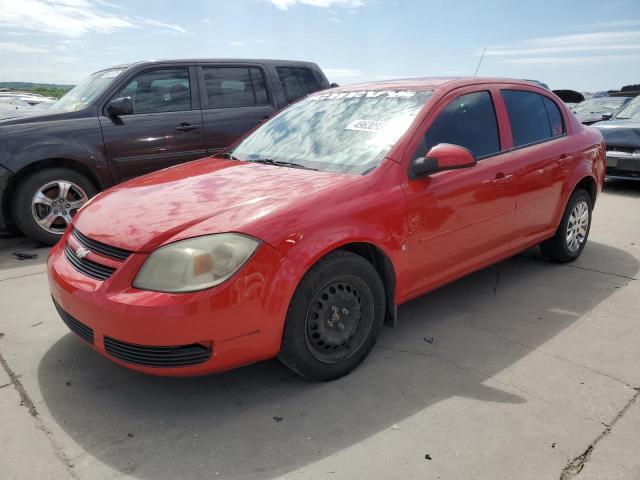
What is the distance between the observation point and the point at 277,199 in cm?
266

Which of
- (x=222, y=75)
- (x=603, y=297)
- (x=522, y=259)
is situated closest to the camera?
(x=603, y=297)

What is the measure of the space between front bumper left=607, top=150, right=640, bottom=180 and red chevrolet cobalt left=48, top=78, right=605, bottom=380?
189 inches

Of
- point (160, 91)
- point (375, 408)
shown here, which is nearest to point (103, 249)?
point (375, 408)

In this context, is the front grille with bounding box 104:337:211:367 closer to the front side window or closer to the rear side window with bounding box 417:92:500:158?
the rear side window with bounding box 417:92:500:158

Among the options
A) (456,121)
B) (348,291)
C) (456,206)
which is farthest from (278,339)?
(456,121)

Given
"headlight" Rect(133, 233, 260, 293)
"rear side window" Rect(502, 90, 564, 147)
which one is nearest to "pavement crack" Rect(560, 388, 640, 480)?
"headlight" Rect(133, 233, 260, 293)

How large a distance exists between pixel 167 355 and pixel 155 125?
399cm

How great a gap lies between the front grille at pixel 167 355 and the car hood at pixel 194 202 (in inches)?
17.8

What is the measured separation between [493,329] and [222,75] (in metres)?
4.53

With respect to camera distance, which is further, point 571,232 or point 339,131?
point 571,232

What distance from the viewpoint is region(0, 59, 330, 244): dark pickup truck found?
518 centimetres

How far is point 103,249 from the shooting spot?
2613 millimetres

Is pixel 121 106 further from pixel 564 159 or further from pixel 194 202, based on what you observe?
pixel 564 159

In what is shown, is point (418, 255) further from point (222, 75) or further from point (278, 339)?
point (222, 75)
